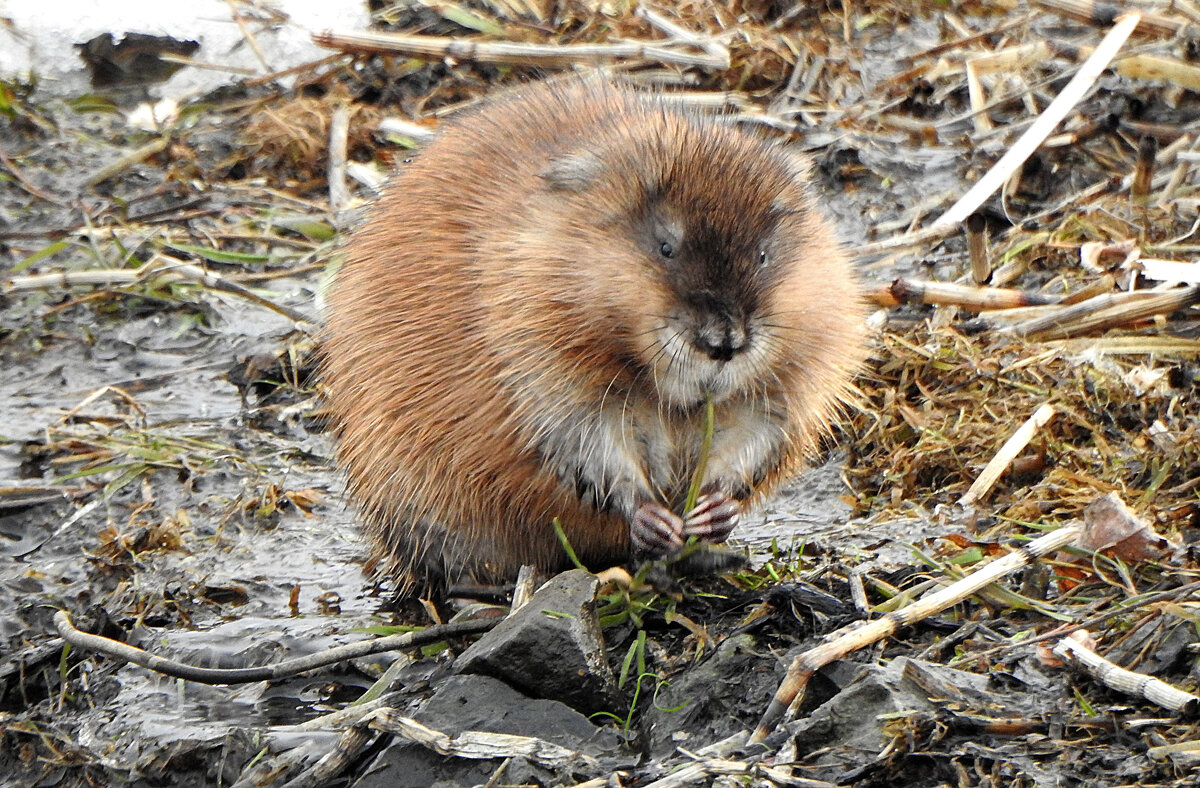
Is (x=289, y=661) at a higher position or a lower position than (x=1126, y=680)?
lower

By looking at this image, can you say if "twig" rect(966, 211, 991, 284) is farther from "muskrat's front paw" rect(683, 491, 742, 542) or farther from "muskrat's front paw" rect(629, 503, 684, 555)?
"muskrat's front paw" rect(629, 503, 684, 555)

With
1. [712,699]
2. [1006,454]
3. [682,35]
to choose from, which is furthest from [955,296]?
[682,35]

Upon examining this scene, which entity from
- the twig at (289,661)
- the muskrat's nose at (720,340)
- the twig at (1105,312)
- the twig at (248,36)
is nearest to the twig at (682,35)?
the twig at (248,36)

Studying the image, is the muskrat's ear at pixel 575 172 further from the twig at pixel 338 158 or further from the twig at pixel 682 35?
the twig at pixel 682 35

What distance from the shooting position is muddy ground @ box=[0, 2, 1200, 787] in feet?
9.49

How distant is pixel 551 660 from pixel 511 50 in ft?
14.7

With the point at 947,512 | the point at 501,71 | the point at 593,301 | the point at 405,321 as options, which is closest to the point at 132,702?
the point at 405,321

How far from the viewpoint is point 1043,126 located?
557cm

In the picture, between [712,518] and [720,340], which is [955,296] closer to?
[712,518]

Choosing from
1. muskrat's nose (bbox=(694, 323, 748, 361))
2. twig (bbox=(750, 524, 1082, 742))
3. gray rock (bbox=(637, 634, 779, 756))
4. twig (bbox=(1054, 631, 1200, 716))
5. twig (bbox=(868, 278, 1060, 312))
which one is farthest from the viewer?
twig (bbox=(868, 278, 1060, 312))

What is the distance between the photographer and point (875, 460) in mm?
4672

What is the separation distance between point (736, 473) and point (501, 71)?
165 inches

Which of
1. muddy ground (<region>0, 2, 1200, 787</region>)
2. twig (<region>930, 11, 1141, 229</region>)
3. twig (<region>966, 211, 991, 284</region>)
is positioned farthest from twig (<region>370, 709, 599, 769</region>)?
twig (<region>930, 11, 1141, 229</region>)

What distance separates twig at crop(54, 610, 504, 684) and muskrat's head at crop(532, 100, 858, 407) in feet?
2.59
